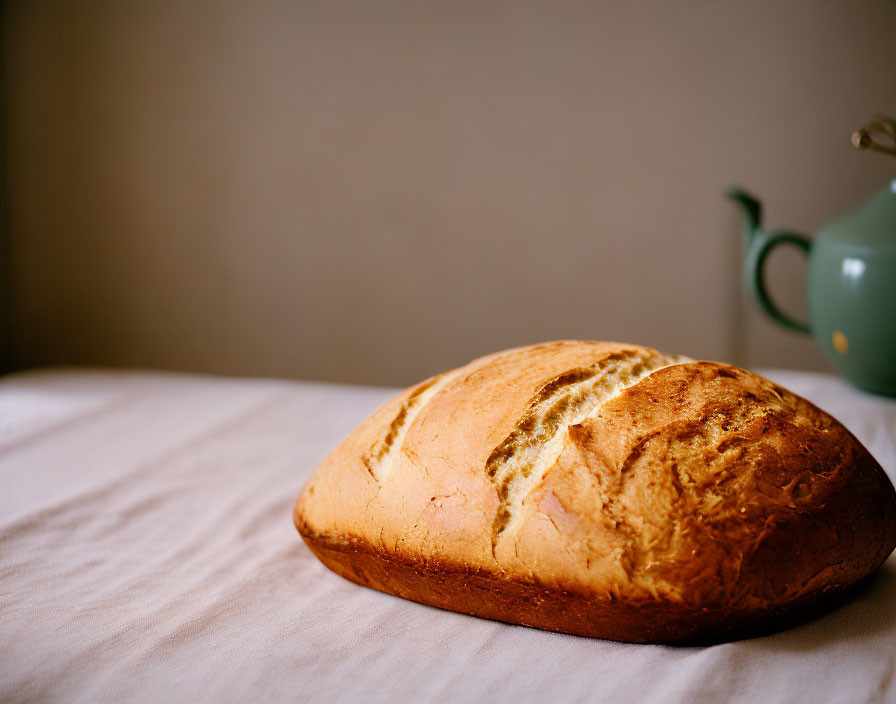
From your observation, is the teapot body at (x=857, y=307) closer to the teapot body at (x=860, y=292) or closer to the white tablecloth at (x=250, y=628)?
the teapot body at (x=860, y=292)

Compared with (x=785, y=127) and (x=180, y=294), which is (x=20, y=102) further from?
(x=785, y=127)

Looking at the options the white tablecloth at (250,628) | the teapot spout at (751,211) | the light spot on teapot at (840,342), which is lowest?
the white tablecloth at (250,628)

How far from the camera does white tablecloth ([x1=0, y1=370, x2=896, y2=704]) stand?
1.80 feet

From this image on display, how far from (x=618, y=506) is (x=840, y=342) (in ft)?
3.20

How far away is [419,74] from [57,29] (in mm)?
1023

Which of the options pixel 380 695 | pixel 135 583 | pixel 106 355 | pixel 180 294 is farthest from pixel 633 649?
pixel 106 355

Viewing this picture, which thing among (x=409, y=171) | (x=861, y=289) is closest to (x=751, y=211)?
(x=861, y=289)

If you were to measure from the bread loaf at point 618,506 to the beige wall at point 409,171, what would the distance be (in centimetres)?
141

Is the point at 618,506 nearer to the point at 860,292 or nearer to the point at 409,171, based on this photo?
the point at 860,292

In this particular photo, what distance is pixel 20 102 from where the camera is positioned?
224cm

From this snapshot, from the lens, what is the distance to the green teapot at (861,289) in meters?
1.29

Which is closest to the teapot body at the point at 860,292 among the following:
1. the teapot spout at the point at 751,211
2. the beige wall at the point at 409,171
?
the teapot spout at the point at 751,211

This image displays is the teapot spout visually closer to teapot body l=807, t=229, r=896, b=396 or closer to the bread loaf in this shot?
teapot body l=807, t=229, r=896, b=396

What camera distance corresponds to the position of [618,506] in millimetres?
589
